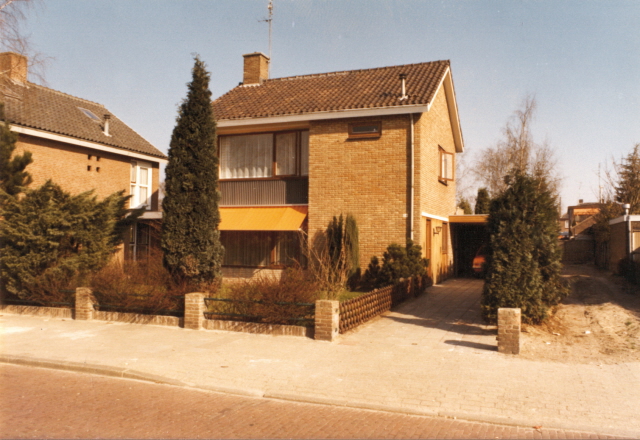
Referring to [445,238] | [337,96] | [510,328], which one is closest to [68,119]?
[337,96]

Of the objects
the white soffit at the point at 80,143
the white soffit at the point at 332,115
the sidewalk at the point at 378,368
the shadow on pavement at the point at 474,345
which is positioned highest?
the white soffit at the point at 332,115

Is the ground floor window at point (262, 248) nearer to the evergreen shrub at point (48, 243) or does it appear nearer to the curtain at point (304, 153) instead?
the curtain at point (304, 153)

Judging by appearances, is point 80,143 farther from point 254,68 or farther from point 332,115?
point 332,115

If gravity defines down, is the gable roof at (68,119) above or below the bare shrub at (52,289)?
above

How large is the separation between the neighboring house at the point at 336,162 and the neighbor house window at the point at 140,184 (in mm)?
6271

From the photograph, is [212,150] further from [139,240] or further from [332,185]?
[139,240]

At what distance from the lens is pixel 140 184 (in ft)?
81.6

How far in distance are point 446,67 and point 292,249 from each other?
8675 millimetres

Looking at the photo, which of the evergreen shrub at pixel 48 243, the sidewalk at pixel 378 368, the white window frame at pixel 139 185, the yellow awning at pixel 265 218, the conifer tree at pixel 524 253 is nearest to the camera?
the sidewalk at pixel 378 368

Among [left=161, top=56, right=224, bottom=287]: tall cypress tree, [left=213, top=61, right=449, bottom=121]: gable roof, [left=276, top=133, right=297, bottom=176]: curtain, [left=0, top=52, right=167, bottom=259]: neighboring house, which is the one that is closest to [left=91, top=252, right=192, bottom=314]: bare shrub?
[left=161, top=56, right=224, bottom=287]: tall cypress tree

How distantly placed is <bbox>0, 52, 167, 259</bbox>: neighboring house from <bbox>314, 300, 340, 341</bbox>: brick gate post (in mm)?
10332

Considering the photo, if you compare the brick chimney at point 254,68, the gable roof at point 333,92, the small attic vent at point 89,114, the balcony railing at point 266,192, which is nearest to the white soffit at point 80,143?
the small attic vent at point 89,114

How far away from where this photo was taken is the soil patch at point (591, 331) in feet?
30.8

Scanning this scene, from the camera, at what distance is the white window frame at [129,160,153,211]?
24328 mm
